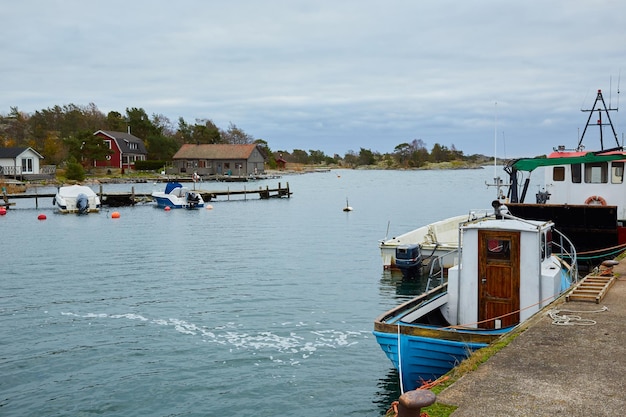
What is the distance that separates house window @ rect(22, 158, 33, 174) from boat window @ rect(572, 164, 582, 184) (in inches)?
3593

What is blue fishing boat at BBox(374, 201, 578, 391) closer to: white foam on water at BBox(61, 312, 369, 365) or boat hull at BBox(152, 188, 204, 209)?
white foam on water at BBox(61, 312, 369, 365)

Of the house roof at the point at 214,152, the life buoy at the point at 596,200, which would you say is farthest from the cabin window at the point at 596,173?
the house roof at the point at 214,152

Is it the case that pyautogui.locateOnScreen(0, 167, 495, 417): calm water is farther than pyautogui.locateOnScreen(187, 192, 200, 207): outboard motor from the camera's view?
No

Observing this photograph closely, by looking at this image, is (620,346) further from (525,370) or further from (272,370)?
(272,370)

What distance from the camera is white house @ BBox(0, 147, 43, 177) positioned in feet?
312

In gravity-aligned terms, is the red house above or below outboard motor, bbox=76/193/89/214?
above

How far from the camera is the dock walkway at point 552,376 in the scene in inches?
291

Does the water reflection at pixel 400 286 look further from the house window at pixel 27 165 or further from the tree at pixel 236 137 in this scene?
the tree at pixel 236 137

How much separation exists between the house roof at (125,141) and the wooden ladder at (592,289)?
383ft

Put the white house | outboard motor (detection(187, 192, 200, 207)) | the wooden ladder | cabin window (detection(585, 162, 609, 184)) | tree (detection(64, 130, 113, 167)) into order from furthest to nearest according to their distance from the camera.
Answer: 1. tree (detection(64, 130, 113, 167))
2. the white house
3. outboard motor (detection(187, 192, 200, 207))
4. cabin window (detection(585, 162, 609, 184))
5. the wooden ladder

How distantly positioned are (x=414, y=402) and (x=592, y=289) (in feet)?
31.6

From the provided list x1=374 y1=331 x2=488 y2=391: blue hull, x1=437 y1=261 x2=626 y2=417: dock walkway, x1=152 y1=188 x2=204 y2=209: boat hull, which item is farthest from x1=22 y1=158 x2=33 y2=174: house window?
x1=437 y1=261 x2=626 y2=417: dock walkway

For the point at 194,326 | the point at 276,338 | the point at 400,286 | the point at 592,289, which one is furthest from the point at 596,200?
the point at 194,326

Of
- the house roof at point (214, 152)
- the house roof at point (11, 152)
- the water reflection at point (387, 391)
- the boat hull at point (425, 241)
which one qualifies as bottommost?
the water reflection at point (387, 391)
